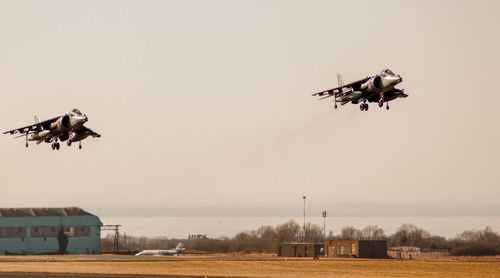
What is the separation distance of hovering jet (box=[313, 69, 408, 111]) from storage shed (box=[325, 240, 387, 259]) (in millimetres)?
98205

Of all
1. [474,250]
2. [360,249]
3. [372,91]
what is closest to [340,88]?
[372,91]

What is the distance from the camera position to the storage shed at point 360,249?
543ft

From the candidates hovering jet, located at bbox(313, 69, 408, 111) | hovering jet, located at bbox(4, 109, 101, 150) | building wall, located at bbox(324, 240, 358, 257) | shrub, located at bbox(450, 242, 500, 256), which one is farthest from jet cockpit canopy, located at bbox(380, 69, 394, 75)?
shrub, located at bbox(450, 242, 500, 256)

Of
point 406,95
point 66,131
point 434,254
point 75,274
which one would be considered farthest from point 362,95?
point 434,254

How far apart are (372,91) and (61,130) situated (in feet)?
110

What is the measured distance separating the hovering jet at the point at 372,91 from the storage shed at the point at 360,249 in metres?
98.2

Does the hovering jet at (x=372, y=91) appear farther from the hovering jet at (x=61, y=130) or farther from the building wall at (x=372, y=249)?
the building wall at (x=372, y=249)

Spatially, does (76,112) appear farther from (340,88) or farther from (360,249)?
(360,249)

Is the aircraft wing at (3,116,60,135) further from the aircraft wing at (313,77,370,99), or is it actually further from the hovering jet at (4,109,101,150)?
the aircraft wing at (313,77,370,99)

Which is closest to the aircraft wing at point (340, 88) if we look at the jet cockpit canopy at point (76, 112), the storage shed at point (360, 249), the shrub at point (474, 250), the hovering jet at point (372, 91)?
the hovering jet at point (372, 91)

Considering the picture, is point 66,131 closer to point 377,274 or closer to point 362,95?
point 362,95

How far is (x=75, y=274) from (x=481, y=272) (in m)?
56.5

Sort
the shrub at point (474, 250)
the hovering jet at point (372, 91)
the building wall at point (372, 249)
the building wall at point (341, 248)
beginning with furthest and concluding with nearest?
the shrub at point (474, 250) → the building wall at point (341, 248) → the building wall at point (372, 249) → the hovering jet at point (372, 91)

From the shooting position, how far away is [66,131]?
78.8 m
